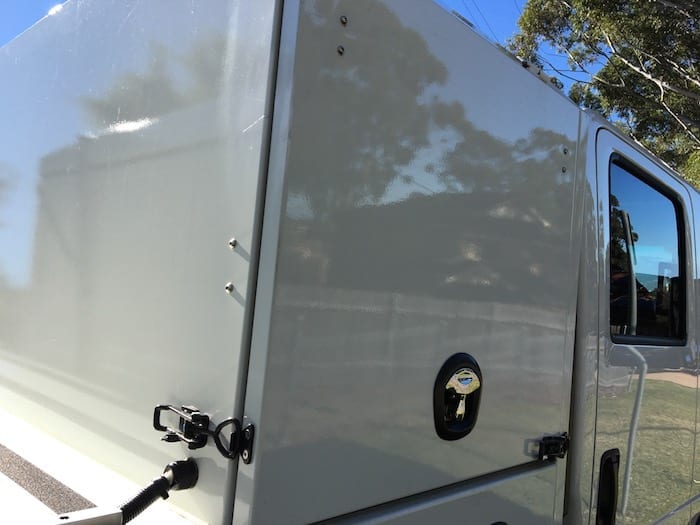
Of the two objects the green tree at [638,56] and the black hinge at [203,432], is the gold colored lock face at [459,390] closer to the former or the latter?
the black hinge at [203,432]

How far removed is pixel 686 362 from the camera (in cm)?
264

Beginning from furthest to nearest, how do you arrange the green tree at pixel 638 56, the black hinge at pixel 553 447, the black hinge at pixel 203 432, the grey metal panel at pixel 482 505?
the green tree at pixel 638 56 < the black hinge at pixel 553 447 < the grey metal panel at pixel 482 505 < the black hinge at pixel 203 432

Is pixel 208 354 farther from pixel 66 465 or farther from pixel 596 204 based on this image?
pixel 596 204

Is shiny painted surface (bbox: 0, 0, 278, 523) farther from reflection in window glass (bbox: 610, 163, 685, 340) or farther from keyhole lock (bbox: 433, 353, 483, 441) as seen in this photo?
reflection in window glass (bbox: 610, 163, 685, 340)

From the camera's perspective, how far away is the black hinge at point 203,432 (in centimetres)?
109

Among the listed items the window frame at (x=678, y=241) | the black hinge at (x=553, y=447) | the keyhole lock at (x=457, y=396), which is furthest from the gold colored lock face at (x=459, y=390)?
the window frame at (x=678, y=241)

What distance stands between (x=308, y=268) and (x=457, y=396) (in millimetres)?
583

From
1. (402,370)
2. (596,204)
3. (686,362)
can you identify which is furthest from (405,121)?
(686,362)

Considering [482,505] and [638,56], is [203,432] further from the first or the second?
[638,56]

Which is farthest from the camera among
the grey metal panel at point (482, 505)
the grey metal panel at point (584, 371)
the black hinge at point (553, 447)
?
the grey metal panel at point (584, 371)

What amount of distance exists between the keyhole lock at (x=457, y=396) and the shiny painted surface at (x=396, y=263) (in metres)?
0.03

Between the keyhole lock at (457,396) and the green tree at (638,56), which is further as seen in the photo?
the green tree at (638,56)

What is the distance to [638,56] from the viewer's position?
1291 centimetres

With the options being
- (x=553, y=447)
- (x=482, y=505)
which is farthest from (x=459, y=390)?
(x=553, y=447)
